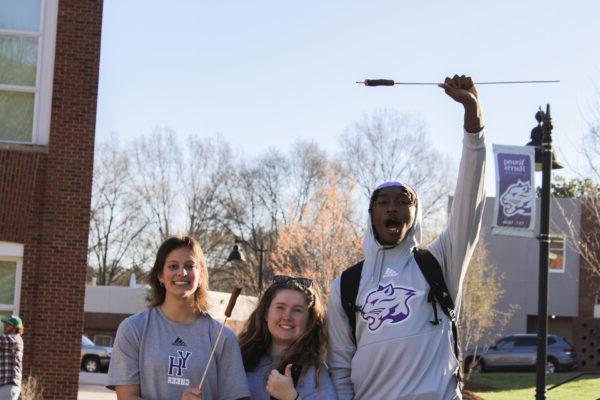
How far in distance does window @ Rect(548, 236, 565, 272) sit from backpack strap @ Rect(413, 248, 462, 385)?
112 feet

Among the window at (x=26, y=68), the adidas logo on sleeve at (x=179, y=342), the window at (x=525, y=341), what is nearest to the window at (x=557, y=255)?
the window at (x=525, y=341)

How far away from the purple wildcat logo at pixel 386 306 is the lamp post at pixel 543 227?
7.98 meters

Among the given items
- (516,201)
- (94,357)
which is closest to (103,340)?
(94,357)

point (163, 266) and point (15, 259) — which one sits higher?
point (163, 266)

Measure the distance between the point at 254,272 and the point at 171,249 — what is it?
1653 inches

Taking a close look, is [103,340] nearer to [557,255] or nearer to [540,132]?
[557,255]

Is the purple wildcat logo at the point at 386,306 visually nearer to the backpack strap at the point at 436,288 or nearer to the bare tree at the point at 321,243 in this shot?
the backpack strap at the point at 436,288

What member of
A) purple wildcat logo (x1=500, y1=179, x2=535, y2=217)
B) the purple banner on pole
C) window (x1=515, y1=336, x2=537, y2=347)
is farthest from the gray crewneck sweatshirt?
window (x1=515, y1=336, x2=537, y2=347)

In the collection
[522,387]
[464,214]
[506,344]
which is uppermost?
[464,214]

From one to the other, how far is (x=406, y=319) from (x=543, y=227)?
837 cm

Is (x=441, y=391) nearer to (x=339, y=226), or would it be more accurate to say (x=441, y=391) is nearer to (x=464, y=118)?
(x=464, y=118)

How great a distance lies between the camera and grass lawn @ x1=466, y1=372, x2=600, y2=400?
19234mm

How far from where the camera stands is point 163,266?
192 inches

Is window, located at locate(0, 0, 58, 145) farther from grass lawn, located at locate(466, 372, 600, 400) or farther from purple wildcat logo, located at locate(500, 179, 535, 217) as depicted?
grass lawn, located at locate(466, 372, 600, 400)
